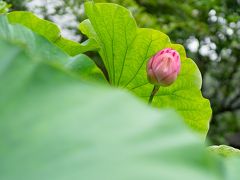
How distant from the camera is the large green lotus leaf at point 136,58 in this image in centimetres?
107

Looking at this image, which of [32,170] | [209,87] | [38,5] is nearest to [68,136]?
[32,170]

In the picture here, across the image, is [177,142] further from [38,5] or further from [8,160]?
[38,5]

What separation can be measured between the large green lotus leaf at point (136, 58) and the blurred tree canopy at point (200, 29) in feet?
6.87

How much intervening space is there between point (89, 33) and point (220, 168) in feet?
2.68

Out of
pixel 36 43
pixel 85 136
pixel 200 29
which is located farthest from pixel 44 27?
pixel 200 29

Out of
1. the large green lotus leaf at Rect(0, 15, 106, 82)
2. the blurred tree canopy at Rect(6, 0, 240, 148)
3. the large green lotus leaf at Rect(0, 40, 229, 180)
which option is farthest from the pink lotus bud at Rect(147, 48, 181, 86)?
the blurred tree canopy at Rect(6, 0, 240, 148)

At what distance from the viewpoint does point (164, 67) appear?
2.96ft

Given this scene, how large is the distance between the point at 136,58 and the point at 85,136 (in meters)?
0.81

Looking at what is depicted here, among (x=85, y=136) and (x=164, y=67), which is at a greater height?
(x=85, y=136)

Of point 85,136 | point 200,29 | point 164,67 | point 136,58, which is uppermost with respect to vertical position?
point 85,136

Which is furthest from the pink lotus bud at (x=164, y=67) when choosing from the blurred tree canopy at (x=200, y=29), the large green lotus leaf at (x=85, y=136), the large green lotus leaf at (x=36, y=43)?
the blurred tree canopy at (x=200, y=29)

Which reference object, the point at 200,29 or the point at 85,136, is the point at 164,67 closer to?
the point at 85,136

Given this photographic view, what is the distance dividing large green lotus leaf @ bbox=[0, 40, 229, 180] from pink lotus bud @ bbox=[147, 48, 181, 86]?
0.55m

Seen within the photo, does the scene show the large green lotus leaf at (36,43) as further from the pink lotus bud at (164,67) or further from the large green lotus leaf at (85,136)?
the large green lotus leaf at (85,136)
